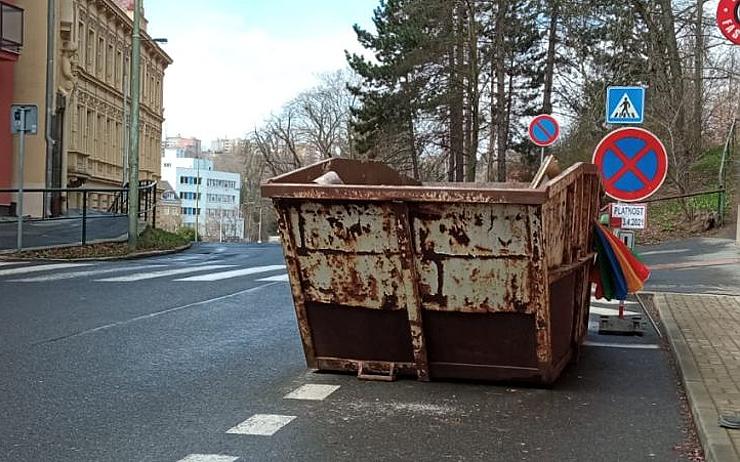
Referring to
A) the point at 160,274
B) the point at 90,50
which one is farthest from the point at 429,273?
the point at 90,50

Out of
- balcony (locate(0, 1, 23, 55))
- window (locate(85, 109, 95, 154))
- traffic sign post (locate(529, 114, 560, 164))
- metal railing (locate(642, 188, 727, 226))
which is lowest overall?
metal railing (locate(642, 188, 727, 226))

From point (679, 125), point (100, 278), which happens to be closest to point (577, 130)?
point (679, 125)

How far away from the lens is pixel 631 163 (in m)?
9.69

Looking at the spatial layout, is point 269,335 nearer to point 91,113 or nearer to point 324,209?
point 324,209

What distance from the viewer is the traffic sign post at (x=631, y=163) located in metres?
9.59

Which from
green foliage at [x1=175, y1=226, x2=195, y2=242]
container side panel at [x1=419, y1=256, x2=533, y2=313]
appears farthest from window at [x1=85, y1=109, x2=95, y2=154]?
container side panel at [x1=419, y1=256, x2=533, y2=313]

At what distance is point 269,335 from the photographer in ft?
29.2

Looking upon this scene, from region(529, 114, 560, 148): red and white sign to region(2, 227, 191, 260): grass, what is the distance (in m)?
9.31

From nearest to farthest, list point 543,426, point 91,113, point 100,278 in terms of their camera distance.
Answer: point 543,426 < point 100,278 < point 91,113

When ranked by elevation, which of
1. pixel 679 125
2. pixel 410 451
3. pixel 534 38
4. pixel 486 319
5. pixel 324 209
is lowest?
pixel 410 451

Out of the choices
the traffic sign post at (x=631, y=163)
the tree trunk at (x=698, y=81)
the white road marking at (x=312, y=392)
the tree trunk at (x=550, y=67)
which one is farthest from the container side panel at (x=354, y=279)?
the tree trunk at (x=550, y=67)

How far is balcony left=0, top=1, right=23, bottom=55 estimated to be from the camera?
27.0 m

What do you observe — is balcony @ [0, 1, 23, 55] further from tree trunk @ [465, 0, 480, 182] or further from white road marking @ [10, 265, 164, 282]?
tree trunk @ [465, 0, 480, 182]

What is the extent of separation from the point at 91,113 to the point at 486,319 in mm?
40018
